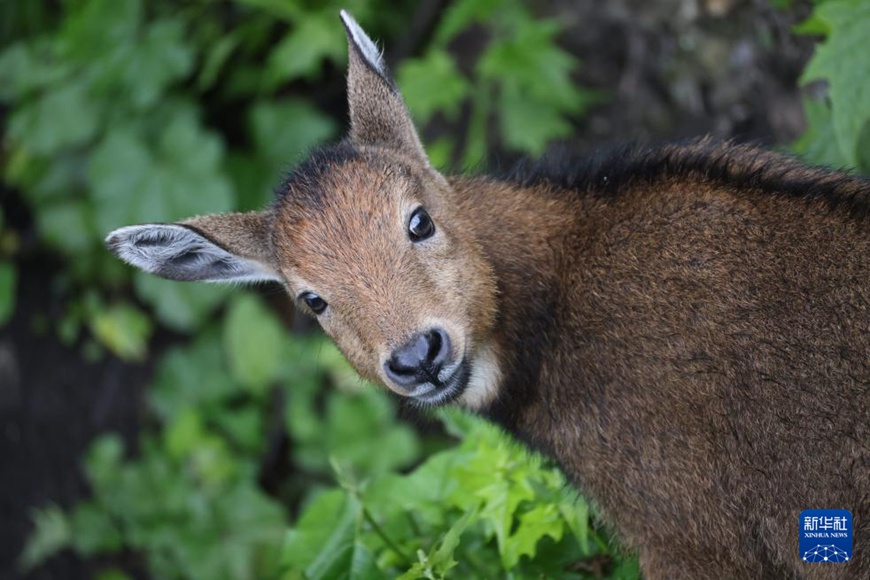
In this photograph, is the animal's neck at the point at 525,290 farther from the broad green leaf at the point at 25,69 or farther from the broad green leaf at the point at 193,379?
the broad green leaf at the point at 25,69

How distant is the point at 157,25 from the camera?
8.62 meters

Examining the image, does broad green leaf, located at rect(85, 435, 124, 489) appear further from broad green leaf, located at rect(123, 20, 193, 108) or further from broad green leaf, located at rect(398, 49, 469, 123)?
broad green leaf, located at rect(398, 49, 469, 123)

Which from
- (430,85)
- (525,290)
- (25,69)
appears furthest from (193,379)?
(525,290)

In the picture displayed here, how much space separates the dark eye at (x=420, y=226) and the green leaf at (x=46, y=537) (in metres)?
6.50

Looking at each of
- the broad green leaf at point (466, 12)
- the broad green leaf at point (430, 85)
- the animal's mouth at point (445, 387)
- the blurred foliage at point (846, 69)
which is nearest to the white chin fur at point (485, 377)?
the animal's mouth at point (445, 387)

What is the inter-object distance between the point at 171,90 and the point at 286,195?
4.56 metres

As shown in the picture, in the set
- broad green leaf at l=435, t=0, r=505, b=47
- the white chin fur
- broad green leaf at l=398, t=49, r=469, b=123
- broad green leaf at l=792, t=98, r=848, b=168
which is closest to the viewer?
the white chin fur

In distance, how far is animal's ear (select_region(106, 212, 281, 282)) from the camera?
479 centimetres

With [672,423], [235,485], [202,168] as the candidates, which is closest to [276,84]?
[202,168]

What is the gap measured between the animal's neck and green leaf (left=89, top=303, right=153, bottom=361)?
556 cm

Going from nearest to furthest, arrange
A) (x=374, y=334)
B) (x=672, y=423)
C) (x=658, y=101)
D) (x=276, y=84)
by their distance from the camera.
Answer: (x=672, y=423) → (x=374, y=334) → (x=658, y=101) → (x=276, y=84)

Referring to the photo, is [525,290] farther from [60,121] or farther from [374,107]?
[60,121]

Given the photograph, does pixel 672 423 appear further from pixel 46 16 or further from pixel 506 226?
pixel 46 16

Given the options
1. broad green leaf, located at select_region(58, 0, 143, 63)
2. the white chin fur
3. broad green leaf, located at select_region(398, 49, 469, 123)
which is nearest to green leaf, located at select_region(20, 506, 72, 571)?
broad green leaf, located at select_region(58, 0, 143, 63)
